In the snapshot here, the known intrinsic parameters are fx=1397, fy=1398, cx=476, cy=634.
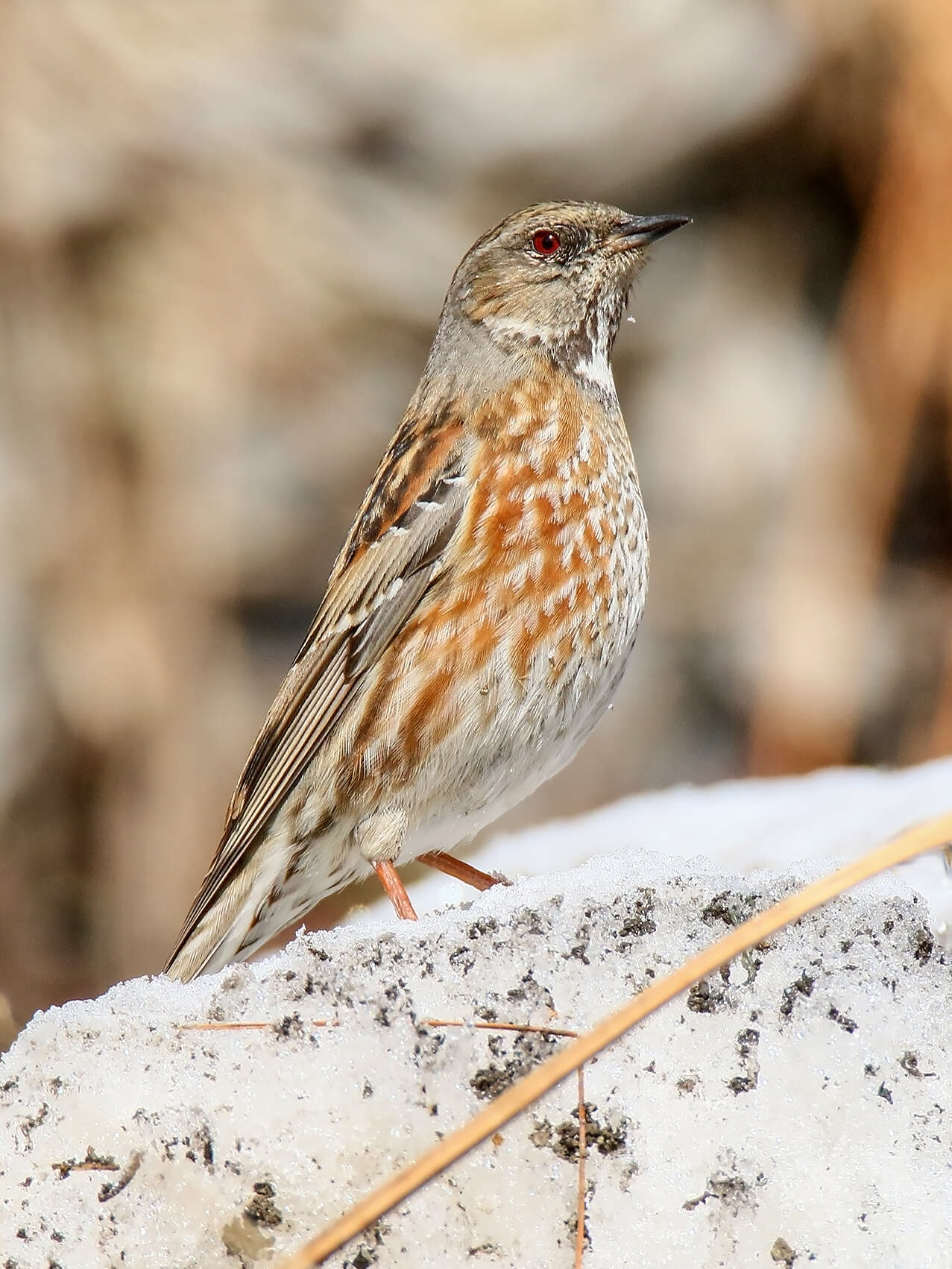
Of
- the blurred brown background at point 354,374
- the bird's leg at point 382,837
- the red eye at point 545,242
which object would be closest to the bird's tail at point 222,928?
the bird's leg at point 382,837

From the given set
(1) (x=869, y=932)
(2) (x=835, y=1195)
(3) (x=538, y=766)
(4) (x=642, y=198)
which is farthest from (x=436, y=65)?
(2) (x=835, y=1195)

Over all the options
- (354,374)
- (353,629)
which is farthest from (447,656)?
(354,374)

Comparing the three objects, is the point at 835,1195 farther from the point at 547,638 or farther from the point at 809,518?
the point at 809,518

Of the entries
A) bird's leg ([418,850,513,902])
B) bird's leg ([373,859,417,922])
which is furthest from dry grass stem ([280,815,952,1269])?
bird's leg ([418,850,513,902])

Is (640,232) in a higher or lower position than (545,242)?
lower

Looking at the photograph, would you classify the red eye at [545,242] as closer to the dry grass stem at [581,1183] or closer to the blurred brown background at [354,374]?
the blurred brown background at [354,374]

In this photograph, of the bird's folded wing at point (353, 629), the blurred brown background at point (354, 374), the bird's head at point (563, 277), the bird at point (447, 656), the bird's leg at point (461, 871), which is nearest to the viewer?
the bird at point (447, 656)

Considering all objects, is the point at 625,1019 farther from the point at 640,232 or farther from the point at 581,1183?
the point at 640,232

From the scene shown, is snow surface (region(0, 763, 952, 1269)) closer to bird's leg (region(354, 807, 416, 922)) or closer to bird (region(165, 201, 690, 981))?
bird (region(165, 201, 690, 981))
